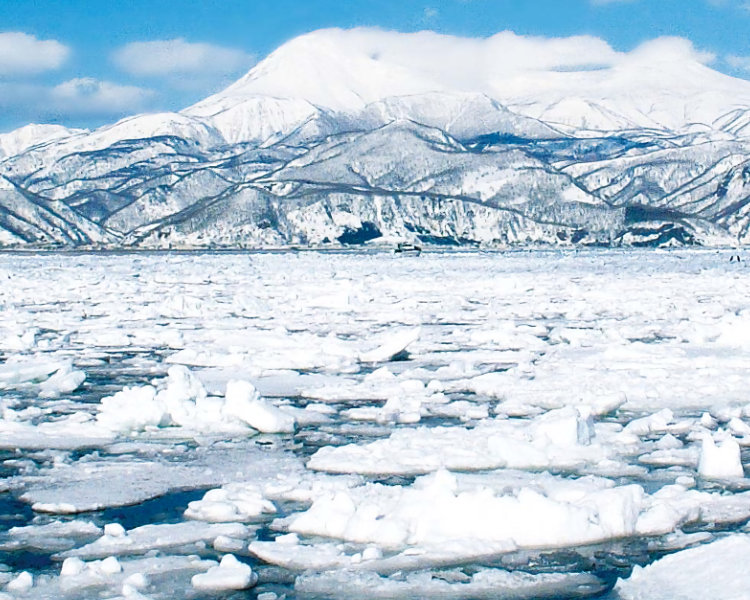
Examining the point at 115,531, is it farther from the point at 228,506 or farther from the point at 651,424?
the point at 651,424

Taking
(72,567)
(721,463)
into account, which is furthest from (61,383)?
(721,463)

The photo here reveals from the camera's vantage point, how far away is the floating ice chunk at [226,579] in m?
6.17

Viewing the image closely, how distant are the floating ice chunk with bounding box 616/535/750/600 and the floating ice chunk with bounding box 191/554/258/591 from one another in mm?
2335

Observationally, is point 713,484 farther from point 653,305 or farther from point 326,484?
point 653,305

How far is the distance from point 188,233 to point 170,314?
152 meters

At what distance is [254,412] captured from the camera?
11.1m

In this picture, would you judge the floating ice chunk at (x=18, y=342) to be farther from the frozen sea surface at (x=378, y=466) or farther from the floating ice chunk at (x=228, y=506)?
the floating ice chunk at (x=228, y=506)

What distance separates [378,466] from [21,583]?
382cm

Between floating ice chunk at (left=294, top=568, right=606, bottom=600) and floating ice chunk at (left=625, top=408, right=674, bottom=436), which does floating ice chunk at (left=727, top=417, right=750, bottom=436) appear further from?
floating ice chunk at (left=294, top=568, right=606, bottom=600)

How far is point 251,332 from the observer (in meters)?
20.8

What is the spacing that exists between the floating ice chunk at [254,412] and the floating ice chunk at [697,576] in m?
5.46

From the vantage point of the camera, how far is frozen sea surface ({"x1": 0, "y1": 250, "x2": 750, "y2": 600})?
6.39 meters

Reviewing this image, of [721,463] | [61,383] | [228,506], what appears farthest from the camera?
[61,383]

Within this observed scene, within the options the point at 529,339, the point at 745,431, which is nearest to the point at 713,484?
the point at 745,431
